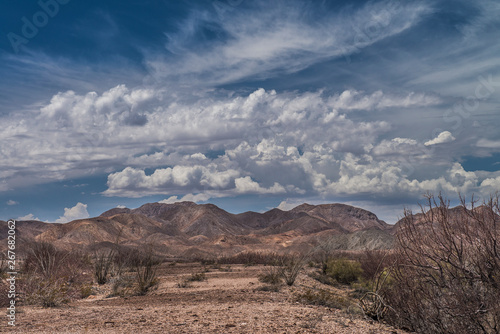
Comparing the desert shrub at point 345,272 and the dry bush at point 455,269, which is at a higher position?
the dry bush at point 455,269

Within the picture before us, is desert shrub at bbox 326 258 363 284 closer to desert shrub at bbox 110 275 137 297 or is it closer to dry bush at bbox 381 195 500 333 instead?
desert shrub at bbox 110 275 137 297

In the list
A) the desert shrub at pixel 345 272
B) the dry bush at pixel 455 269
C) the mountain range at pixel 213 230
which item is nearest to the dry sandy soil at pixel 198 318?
the dry bush at pixel 455 269

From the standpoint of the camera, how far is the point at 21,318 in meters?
12.3

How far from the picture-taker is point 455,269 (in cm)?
836

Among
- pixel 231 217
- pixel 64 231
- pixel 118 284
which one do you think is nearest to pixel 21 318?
pixel 118 284

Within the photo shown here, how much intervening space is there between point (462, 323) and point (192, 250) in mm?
82552

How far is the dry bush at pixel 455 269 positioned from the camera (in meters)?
7.84

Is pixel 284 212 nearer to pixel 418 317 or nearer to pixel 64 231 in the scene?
pixel 64 231

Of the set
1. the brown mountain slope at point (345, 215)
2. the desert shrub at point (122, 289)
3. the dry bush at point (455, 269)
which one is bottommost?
the brown mountain slope at point (345, 215)

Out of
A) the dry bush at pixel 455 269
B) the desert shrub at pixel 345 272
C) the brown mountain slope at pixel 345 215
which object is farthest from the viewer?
the brown mountain slope at pixel 345 215

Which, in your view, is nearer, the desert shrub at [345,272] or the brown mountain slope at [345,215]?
the desert shrub at [345,272]

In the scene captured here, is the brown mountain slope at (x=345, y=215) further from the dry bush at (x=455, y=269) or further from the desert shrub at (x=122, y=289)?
the dry bush at (x=455, y=269)

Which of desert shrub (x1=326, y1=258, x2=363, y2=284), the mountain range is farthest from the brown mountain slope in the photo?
desert shrub (x1=326, y1=258, x2=363, y2=284)

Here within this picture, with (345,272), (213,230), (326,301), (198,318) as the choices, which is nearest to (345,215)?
(213,230)
